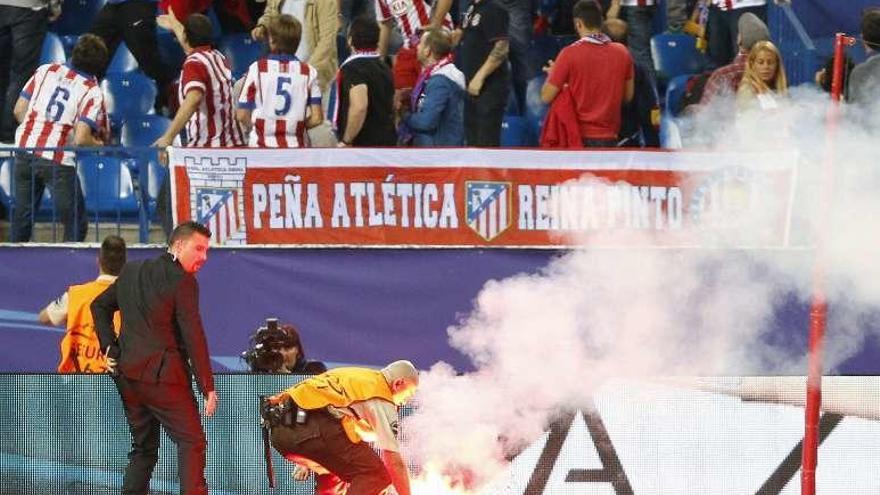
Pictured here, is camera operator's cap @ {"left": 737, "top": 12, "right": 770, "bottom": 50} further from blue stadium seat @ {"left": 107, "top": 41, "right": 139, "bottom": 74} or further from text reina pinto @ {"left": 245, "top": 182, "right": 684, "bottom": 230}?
blue stadium seat @ {"left": 107, "top": 41, "right": 139, "bottom": 74}

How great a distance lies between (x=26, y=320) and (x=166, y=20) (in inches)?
141

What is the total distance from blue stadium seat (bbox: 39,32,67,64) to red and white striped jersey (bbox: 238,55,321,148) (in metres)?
3.19

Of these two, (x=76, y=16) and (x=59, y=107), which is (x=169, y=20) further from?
(x=59, y=107)

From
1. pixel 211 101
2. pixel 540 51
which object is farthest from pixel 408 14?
pixel 211 101

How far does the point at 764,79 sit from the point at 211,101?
407 centimetres

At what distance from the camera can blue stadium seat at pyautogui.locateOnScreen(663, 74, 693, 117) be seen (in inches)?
622

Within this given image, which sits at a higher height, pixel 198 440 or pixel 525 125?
pixel 525 125

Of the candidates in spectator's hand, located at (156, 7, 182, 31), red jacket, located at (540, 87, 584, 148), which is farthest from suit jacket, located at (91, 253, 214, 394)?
spectator's hand, located at (156, 7, 182, 31)

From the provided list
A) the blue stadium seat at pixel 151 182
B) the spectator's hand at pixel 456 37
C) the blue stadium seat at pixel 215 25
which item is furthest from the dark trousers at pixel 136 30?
the blue stadium seat at pixel 151 182

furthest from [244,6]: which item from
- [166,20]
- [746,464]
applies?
[746,464]

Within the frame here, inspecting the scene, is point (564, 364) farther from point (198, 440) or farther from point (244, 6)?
point (244, 6)

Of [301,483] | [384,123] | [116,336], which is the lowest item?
[301,483]

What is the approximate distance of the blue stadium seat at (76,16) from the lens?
17.4 meters

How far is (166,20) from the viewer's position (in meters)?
15.9
